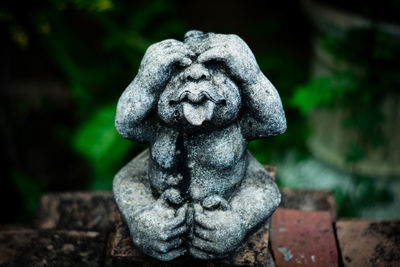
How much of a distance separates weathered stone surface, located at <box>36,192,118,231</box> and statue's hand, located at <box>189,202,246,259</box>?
105 cm

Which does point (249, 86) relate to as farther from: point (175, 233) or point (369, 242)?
point (369, 242)

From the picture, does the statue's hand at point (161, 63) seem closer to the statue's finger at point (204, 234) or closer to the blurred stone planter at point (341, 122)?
the statue's finger at point (204, 234)

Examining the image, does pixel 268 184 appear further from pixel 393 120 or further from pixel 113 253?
pixel 393 120

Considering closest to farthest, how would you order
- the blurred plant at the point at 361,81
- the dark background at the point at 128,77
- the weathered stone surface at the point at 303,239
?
the weathered stone surface at the point at 303,239 < the blurred plant at the point at 361,81 < the dark background at the point at 128,77

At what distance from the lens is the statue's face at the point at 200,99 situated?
6.38ft

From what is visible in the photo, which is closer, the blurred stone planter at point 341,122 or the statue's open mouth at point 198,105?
the statue's open mouth at point 198,105

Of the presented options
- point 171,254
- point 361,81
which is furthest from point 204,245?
point 361,81

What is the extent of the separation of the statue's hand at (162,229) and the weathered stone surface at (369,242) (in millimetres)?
1015

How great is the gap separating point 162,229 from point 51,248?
0.97m

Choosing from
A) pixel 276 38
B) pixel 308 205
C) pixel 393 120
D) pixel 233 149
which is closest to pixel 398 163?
pixel 393 120

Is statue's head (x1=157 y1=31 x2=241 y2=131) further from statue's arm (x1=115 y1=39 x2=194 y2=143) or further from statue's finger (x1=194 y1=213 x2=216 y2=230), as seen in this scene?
statue's finger (x1=194 y1=213 x2=216 y2=230)

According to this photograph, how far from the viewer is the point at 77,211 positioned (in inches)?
125

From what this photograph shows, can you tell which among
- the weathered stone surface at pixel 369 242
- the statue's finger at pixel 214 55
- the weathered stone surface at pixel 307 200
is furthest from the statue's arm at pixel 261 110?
the weathered stone surface at pixel 307 200

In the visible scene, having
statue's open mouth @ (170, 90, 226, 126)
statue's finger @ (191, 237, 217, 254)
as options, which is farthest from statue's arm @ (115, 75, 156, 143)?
statue's finger @ (191, 237, 217, 254)
